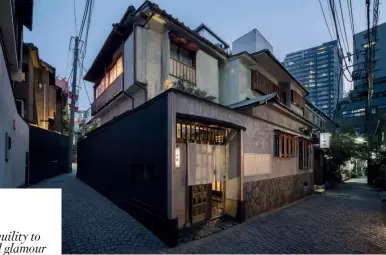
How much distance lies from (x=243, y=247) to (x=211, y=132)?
160 inches

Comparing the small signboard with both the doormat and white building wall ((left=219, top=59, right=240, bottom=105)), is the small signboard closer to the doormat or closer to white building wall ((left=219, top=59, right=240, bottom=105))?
white building wall ((left=219, top=59, right=240, bottom=105))

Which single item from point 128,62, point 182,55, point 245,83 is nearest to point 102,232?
point 128,62

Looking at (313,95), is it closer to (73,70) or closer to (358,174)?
(358,174)

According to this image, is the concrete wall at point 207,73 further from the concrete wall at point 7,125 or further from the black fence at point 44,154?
the black fence at point 44,154

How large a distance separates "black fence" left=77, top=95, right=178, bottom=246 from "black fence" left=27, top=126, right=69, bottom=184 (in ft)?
23.8

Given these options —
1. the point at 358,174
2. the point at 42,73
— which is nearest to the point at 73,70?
the point at 42,73

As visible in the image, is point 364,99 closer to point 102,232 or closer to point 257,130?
point 257,130

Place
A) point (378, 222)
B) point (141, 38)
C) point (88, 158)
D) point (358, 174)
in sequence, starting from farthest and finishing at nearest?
point (358, 174), point (88, 158), point (141, 38), point (378, 222)

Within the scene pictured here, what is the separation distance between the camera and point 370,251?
21.3ft

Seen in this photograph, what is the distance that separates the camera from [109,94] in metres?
16.0

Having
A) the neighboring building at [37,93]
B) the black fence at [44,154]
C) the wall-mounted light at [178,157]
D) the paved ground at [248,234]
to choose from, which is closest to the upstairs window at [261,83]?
the paved ground at [248,234]

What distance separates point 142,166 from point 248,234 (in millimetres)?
4366

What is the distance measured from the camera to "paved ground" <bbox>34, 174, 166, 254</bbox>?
5969 millimetres

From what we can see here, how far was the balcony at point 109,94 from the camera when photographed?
1398cm
